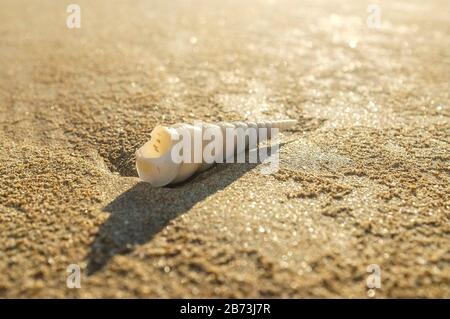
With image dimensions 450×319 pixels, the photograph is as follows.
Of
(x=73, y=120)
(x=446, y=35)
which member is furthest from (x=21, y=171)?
(x=446, y=35)

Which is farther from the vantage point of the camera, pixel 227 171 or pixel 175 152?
pixel 227 171

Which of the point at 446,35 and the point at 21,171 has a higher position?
the point at 446,35

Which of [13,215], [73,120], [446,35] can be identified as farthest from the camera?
[446,35]

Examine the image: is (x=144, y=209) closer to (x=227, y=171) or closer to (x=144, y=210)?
(x=144, y=210)

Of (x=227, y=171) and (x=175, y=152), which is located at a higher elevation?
(x=175, y=152)

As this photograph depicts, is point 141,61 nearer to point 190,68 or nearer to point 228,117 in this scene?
point 190,68

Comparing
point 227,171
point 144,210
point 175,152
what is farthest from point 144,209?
point 227,171
